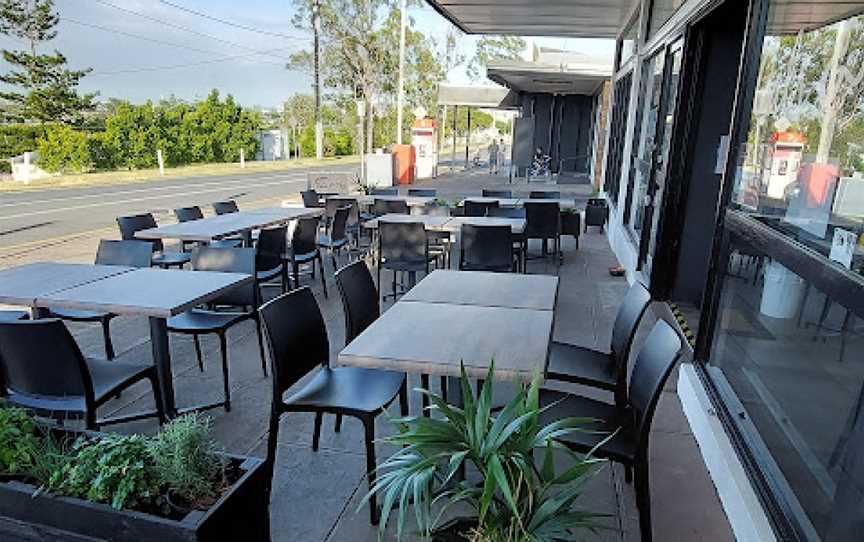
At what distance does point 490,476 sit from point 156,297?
1959 millimetres

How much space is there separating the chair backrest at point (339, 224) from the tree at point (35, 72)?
22900 mm

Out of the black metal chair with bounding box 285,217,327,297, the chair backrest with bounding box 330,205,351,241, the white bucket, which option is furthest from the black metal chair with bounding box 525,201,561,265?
the white bucket

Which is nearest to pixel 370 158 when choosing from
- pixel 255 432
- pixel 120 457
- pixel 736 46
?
pixel 736 46

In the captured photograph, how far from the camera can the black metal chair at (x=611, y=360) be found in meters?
2.40

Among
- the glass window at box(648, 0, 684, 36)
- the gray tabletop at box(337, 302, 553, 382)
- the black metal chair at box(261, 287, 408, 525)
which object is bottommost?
the black metal chair at box(261, 287, 408, 525)

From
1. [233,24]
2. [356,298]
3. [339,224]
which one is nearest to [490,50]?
[233,24]

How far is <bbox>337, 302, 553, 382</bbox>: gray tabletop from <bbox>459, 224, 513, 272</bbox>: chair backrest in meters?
2.13

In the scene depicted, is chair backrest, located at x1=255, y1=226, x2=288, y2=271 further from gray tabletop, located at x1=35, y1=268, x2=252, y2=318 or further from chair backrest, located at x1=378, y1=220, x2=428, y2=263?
gray tabletop, located at x1=35, y1=268, x2=252, y2=318

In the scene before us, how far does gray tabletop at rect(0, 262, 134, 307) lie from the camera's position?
2.55 meters

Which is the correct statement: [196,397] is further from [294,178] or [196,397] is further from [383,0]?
[383,0]

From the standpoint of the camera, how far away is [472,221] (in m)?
5.09

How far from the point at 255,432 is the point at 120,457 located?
119 cm

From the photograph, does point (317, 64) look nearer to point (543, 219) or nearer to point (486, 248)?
point (543, 219)

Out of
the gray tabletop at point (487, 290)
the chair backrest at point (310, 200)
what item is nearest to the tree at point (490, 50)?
the chair backrest at point (310, 200)
